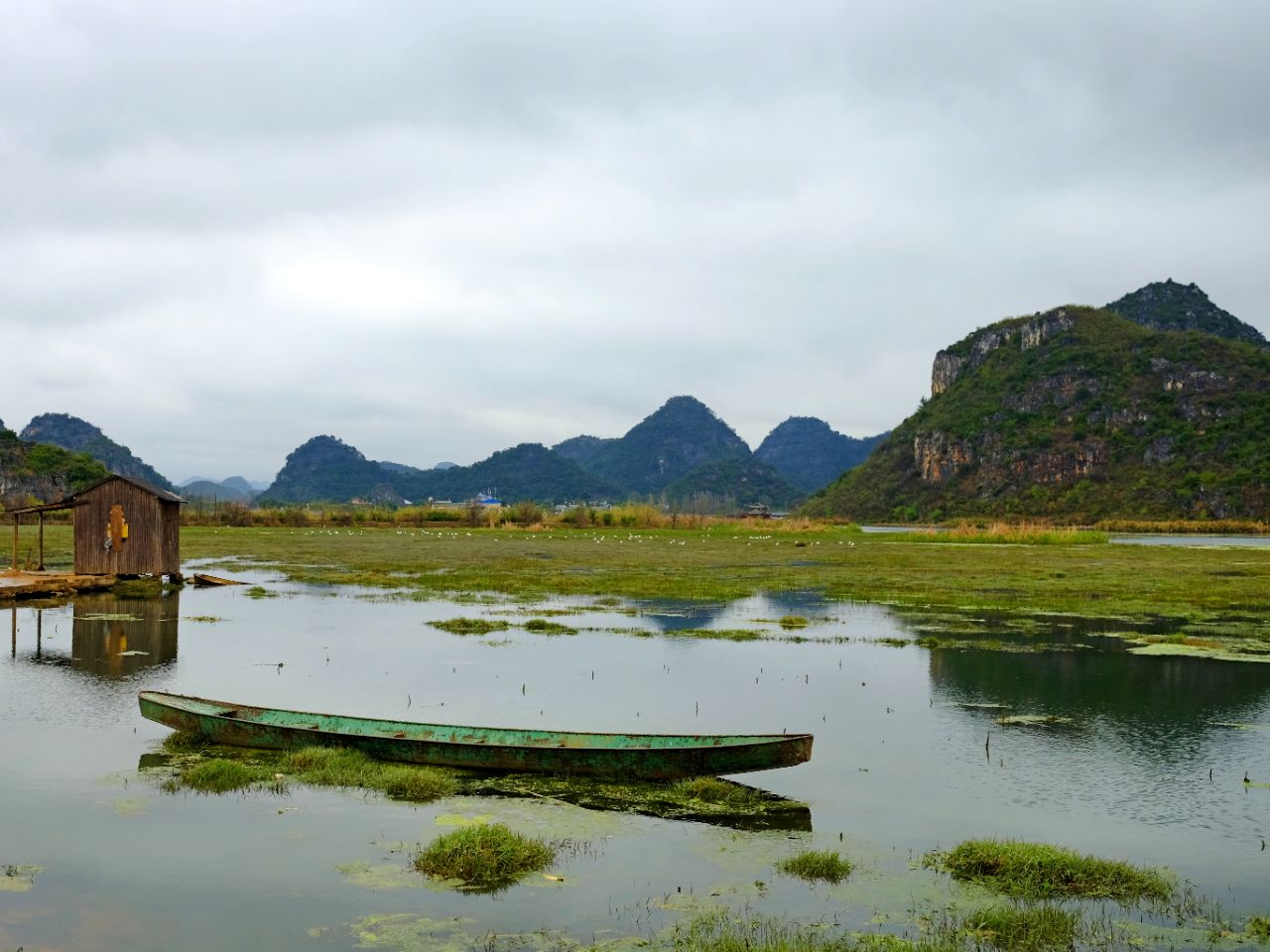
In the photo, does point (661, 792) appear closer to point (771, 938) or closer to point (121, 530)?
point (771, 938)

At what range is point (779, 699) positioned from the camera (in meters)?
18.7

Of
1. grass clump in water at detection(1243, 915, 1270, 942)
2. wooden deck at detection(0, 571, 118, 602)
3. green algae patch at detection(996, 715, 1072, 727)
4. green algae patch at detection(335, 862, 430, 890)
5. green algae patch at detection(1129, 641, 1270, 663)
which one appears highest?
wooden deck at detection(0, 571, 118, 602)

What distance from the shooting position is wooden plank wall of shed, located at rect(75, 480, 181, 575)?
3609cm

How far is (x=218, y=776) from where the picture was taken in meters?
13.1

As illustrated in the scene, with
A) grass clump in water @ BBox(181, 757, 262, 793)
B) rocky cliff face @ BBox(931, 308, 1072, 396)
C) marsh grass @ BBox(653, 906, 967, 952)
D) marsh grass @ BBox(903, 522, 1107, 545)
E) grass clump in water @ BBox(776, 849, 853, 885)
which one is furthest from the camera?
rocky cliff face @ BBox(931, 308, 1072, 396)

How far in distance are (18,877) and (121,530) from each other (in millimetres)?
28978

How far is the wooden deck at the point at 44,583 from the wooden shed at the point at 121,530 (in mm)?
927

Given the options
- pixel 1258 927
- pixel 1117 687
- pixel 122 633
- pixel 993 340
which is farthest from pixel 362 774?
pixel 993 340

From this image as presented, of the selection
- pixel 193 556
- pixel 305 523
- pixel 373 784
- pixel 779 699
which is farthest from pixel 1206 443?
pixel 373 784

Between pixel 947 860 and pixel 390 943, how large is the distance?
18.4 feet

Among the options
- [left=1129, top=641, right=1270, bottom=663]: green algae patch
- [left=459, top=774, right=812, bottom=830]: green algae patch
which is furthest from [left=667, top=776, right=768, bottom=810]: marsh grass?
[left=1129, top=641, right=1270, bottom=663]: green algae patch

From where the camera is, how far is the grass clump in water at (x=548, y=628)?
1049 inches

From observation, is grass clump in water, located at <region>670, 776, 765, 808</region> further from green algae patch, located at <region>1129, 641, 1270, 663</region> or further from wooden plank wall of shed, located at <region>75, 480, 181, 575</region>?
wooden plank wall of shed, located at <region>75, 480, 181, 575</region>

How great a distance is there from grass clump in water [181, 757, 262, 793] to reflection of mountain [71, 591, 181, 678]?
8.04 m
